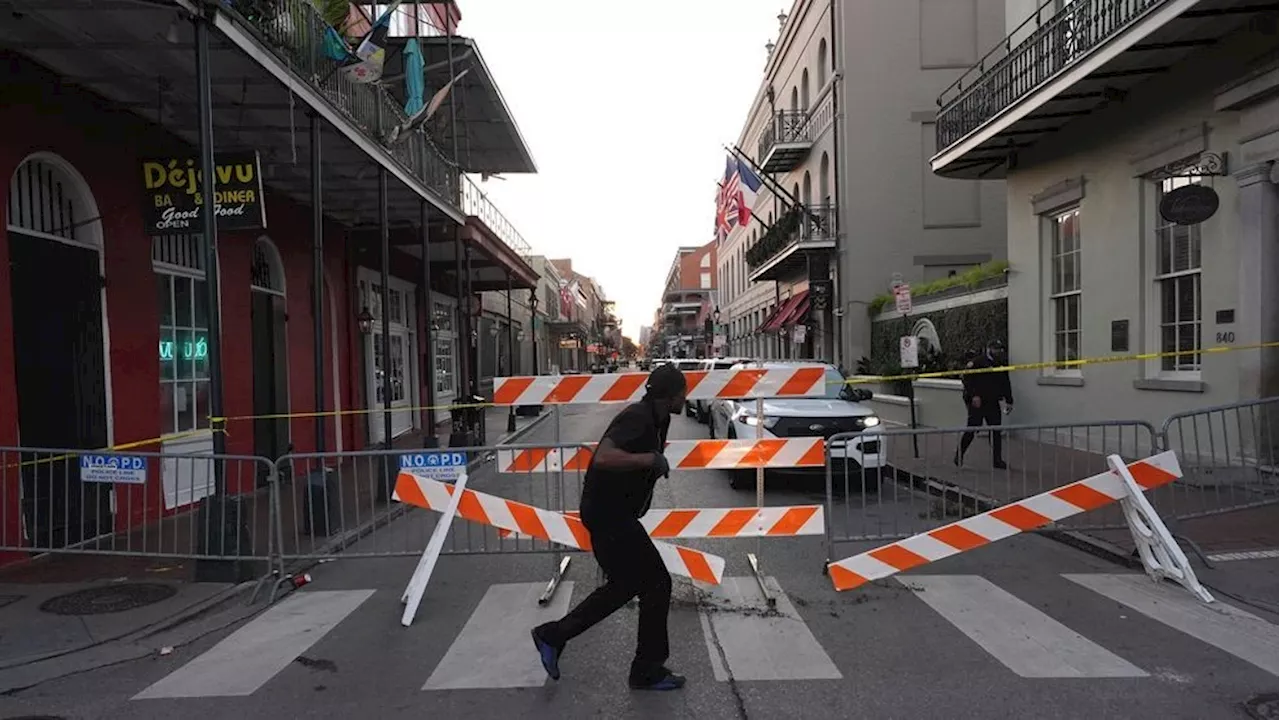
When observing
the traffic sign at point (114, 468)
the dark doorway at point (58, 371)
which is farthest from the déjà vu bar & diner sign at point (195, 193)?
the traffic sign at point (114, 468)

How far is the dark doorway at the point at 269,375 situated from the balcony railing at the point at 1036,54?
39.3 feet

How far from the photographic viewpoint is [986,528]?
19.8 feet

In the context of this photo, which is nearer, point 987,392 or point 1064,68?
point 1064,68

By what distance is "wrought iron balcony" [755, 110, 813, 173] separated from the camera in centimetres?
2848

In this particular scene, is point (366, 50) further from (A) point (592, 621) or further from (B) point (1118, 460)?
(B) point (1118, 460)

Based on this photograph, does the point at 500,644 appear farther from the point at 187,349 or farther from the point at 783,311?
the point at 783,311

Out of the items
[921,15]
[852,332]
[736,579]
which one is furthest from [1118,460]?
[921,15]

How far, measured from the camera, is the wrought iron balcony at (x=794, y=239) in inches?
1020

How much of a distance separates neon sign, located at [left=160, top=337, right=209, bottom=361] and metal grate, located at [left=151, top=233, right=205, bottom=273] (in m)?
0.96

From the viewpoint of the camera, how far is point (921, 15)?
24.1m

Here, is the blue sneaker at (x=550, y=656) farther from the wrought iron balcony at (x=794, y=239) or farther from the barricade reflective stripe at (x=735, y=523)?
the wrought iron balcony at (x=794, y=239)

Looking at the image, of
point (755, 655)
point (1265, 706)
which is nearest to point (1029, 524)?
point (1265, 706)

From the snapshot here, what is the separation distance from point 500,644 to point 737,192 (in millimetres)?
22898

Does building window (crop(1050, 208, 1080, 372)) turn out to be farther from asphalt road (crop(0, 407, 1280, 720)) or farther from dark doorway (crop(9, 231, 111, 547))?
dark doorway (crop(9, 231, 111, 547))
